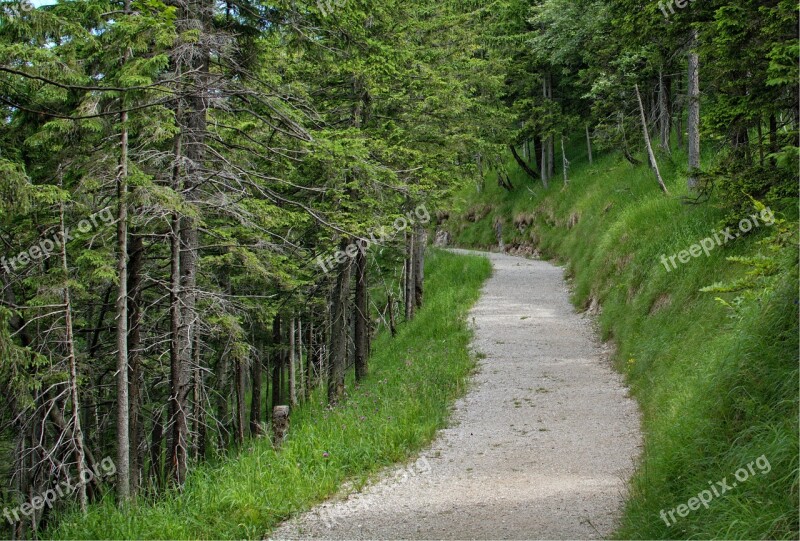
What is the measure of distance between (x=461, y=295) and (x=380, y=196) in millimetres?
10337

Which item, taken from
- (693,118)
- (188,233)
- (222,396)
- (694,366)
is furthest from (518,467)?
(693,118)

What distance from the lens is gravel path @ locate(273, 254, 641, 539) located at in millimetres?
6105

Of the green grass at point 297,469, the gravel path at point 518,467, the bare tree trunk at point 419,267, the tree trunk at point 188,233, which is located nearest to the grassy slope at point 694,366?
the gravel path at point 518,467

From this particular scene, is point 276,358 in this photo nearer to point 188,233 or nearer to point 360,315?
point 360,315

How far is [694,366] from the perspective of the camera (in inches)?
319

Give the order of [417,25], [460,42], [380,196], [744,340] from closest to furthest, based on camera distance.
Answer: [744,340], [380,196], [417,25], [460,42]

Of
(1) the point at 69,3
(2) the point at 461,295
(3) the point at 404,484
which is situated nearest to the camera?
(3) the point at 404,484

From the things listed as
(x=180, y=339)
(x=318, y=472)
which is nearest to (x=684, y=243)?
(x=318, y=472)

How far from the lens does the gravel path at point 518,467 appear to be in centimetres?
611

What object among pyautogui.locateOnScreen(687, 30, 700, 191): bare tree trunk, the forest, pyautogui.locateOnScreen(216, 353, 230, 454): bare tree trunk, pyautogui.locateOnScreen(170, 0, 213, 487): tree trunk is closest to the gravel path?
the forest

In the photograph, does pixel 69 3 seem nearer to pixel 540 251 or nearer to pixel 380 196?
pixel 380 196

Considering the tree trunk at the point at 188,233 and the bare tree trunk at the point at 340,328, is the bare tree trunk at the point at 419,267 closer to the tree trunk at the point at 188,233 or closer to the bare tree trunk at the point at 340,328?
the bare tree trunk at the point at 340,328

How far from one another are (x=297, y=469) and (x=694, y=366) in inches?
201

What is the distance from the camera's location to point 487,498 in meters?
6.72
